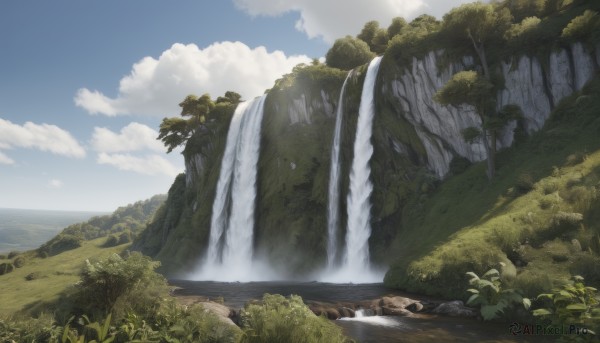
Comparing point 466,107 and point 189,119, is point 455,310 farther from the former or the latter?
point 189,119

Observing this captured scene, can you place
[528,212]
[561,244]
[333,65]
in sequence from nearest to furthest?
1. [561,244]
2. [528,212]
3. [333,65]

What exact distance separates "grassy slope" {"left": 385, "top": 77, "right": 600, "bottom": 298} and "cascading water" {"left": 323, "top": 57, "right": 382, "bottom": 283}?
3.52 meters

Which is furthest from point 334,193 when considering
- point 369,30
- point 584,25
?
point 369,30

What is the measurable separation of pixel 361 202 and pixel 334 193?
4.65 m

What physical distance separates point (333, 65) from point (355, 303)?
4944 cm

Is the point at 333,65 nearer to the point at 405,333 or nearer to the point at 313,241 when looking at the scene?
the point at 313,241

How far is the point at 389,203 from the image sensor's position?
39.7 meters

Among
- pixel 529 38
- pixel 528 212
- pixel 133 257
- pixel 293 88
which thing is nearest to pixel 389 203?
pixel 528 212

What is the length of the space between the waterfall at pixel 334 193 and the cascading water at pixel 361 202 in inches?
87.0

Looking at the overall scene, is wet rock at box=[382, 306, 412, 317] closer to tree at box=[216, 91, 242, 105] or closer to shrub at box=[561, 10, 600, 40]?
shrub at box=[561, 10, 600, 40]

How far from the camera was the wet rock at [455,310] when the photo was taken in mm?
17000

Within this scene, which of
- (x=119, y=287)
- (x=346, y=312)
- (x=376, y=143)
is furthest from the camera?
(x=376, y=143)

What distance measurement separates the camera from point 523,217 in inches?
888

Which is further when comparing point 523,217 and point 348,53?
point 348,53
